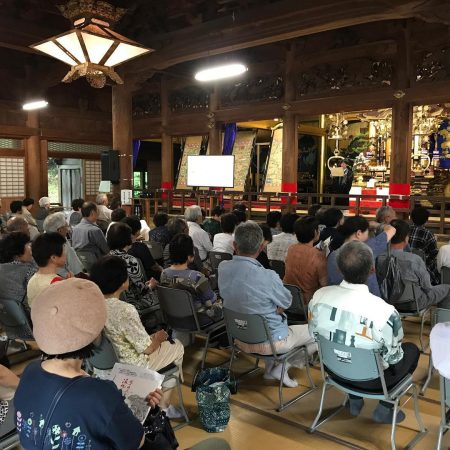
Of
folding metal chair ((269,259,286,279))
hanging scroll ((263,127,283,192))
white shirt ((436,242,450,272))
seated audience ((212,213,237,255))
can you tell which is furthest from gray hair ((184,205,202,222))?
hanging scroll ((263,127,283,192))

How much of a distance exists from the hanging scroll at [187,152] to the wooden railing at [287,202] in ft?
3.24

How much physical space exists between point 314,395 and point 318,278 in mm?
844

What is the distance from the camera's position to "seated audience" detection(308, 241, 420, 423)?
2070 mm

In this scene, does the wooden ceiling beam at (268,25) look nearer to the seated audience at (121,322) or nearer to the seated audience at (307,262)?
the seated audience at (307,262)

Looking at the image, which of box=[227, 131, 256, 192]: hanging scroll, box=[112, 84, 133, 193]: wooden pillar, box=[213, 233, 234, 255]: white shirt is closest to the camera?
box=[213, 233, 234, 255]: white shirt

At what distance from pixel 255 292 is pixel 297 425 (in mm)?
761

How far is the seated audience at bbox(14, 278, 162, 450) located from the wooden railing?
663cm

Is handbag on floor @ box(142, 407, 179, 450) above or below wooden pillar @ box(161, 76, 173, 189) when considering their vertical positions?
below

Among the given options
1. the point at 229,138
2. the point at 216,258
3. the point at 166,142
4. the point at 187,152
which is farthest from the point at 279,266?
the point at 187,152

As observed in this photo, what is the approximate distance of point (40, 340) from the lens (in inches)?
46.0

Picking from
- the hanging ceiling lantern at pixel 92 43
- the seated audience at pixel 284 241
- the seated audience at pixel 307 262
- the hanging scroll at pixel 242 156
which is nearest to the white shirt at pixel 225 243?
the seated audience at pixel 284 241

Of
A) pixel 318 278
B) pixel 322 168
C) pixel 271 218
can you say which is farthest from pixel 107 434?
pixel 322 168

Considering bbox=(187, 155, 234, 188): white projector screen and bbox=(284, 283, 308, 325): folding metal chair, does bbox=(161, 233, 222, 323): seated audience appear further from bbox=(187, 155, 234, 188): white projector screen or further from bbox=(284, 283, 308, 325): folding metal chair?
bbox=(187, 155, 234, 188): white projector screen

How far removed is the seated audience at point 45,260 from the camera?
8.94 ft
